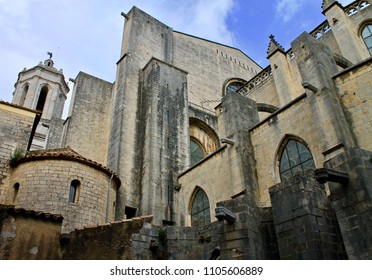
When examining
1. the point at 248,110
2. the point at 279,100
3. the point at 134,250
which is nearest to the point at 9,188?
the point at 134,250

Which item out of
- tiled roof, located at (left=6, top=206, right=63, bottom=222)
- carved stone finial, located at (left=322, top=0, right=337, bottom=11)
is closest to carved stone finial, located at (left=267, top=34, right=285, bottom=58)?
carved stone finial, located at (left=322, top=0, right=337, bottom=11)

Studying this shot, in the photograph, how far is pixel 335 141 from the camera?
25.0 feet

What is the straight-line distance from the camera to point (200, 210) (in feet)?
38.3

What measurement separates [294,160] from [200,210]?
3.93m

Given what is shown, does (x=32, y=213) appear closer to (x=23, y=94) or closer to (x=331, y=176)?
(x=331, y=176)

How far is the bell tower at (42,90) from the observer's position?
101 ft

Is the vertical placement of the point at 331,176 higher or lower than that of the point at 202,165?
lower

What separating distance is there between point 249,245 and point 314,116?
3895 millimetres

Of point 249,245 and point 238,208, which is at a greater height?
point 238,208

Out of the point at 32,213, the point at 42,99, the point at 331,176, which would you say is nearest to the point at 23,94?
the point at 42,99

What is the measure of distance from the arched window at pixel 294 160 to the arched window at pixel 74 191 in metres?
5.80

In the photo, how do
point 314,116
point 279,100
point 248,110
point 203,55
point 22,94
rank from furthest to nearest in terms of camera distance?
point 22,94, point 203,55, point 279,100, point 248,110, point 314,116

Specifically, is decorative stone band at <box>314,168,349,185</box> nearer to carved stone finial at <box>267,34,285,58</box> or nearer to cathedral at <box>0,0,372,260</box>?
cathedral at <box>0,0,372,260</box>

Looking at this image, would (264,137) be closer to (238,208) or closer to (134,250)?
(238,208)
